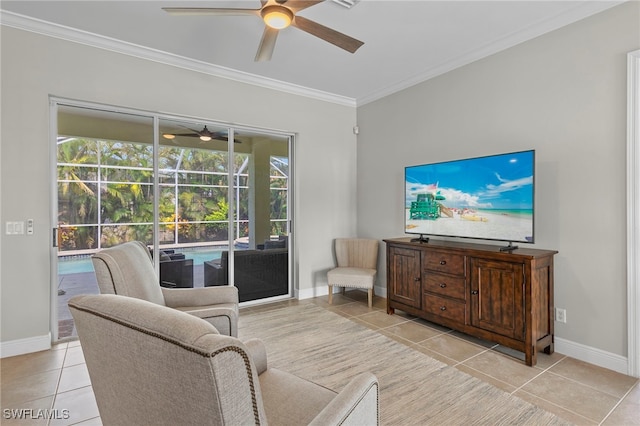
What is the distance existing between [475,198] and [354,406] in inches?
107

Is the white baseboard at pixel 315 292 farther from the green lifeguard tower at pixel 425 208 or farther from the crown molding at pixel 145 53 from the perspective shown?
the crown molding at pixel 145 53

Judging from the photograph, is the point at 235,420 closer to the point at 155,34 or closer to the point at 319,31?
the point at 319,31

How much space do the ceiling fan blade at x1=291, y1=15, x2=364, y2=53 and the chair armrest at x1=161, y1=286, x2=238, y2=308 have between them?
210 cm

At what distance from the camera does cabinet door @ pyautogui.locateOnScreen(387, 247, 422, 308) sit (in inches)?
139

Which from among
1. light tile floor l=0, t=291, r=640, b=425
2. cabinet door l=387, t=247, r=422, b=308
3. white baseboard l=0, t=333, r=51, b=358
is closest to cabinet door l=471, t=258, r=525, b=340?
light tile floor l=0, t=291, r=640, b=425

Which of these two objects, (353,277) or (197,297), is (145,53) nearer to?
(197,297)

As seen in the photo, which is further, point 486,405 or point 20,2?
point 20,2

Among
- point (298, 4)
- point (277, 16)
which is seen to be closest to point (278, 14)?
point (277, 16)

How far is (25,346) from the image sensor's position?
2.86 metres

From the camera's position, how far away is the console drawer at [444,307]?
310 cm

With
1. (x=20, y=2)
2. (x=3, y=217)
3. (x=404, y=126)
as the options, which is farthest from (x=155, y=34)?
(x=404, y=126)

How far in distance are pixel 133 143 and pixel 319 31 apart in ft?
7.67

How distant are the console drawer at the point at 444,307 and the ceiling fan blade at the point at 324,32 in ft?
8.13

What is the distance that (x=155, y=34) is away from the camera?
3.10 metres
